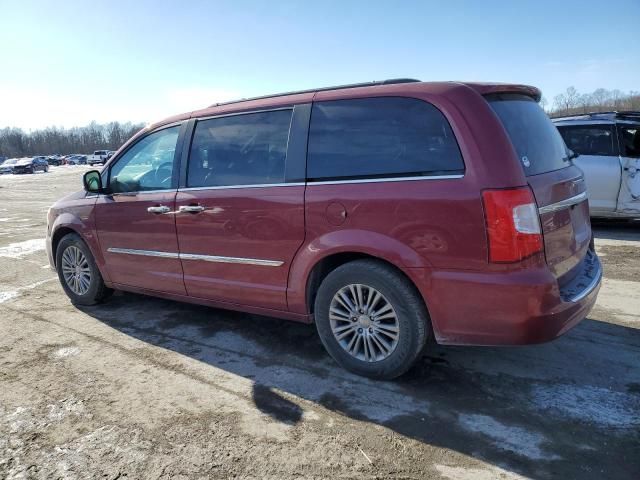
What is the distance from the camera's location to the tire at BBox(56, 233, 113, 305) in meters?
5.08

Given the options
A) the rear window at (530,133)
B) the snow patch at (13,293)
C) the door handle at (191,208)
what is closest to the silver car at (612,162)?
the rear window at (530,133)

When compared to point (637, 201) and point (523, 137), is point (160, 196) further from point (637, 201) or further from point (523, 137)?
point (637, 201)

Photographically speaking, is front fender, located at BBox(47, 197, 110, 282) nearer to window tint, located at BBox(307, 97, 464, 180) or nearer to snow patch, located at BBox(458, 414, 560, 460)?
window tint, located at BBox(307, 97, 464, 180)

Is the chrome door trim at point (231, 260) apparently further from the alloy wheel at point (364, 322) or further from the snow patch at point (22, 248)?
the snow patch at point (22, 248)

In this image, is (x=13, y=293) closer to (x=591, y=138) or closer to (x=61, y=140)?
(x=591, y=138)

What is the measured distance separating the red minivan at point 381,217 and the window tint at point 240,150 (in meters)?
0.01

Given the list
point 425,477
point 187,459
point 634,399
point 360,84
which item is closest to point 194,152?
Answer: point 360,84

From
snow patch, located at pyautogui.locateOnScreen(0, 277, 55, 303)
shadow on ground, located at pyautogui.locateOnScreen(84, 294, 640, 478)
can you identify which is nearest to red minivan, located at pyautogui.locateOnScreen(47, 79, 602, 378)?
shadow on ground, located at pyautogui.locateOnScreen(84, 294, 640, 478)

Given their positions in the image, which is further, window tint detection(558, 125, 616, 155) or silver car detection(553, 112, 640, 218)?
window tint detection(558, 125, 616, 155)

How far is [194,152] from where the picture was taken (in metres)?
4.13

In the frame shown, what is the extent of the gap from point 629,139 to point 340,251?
6.67 meters

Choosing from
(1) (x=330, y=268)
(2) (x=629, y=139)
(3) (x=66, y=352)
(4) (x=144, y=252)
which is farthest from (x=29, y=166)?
(1) (x=330, y=268)

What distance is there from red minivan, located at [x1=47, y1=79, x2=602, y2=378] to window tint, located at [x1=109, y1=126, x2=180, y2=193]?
3 centimetres

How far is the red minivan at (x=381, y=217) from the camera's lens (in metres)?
2.78
